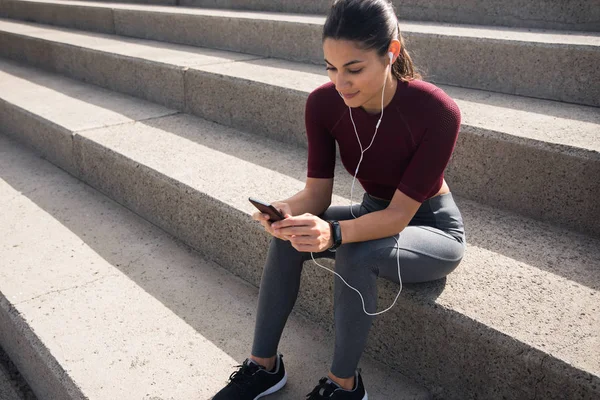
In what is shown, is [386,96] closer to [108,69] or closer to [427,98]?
[427,98]

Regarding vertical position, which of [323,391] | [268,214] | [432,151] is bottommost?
[323,391]

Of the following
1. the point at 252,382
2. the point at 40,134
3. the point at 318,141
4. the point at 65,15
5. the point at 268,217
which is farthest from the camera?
the point at 65,15

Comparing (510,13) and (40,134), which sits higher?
(510,13)

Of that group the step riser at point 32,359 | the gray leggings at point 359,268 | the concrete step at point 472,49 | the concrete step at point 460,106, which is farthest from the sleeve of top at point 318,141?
the concrete step at point 472,49

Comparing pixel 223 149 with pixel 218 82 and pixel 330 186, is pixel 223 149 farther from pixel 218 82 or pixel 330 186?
pixel 330 186

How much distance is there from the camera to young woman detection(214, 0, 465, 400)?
1.70m

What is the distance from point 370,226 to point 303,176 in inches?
42.2

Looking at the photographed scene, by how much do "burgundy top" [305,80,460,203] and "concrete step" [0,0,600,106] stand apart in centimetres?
128

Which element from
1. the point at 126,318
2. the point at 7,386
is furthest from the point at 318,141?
the point at 7,386

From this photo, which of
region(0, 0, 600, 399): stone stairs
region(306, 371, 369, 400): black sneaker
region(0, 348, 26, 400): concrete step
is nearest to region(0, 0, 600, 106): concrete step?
region(0, 0, 600, 399): stone stairs

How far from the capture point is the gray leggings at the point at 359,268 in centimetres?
171

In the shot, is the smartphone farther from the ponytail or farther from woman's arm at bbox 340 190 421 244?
the ponytail

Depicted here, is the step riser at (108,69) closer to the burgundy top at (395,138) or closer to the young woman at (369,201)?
the burgundy top at (395,138)

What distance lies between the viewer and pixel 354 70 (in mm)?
1729
